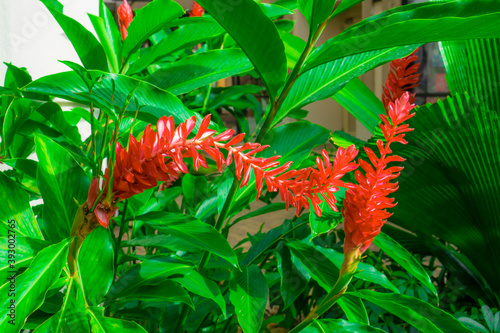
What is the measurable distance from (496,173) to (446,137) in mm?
139

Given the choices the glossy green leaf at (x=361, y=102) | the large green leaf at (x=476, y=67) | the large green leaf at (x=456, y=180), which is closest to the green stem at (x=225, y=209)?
the large green leaf at (x=456, y=180)

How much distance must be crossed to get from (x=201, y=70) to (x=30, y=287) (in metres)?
0.35

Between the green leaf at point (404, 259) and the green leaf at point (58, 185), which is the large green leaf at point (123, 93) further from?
the green leaf at point (404, 259)

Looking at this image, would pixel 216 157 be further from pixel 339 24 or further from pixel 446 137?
pixel 339 24

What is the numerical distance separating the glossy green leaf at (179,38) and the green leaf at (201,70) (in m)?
0.07

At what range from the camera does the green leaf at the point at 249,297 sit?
0.47m

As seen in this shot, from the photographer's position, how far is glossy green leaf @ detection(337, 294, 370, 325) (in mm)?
519

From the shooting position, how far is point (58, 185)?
1.39 feet

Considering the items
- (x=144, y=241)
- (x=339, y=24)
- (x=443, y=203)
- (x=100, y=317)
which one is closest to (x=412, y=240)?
(x=443, y=203)

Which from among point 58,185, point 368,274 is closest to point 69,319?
point 58,185

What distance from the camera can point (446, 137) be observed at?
82 centimetres

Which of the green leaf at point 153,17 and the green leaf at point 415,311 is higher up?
the green leaf at point 153,17

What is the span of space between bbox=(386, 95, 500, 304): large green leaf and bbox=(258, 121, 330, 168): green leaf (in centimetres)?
32

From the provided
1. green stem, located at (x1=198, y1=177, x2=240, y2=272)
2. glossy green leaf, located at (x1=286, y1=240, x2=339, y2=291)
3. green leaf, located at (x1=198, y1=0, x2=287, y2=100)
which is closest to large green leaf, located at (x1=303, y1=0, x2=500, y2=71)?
green leaf, located at (x1=198, y1=0, x2=287, y2=100)
